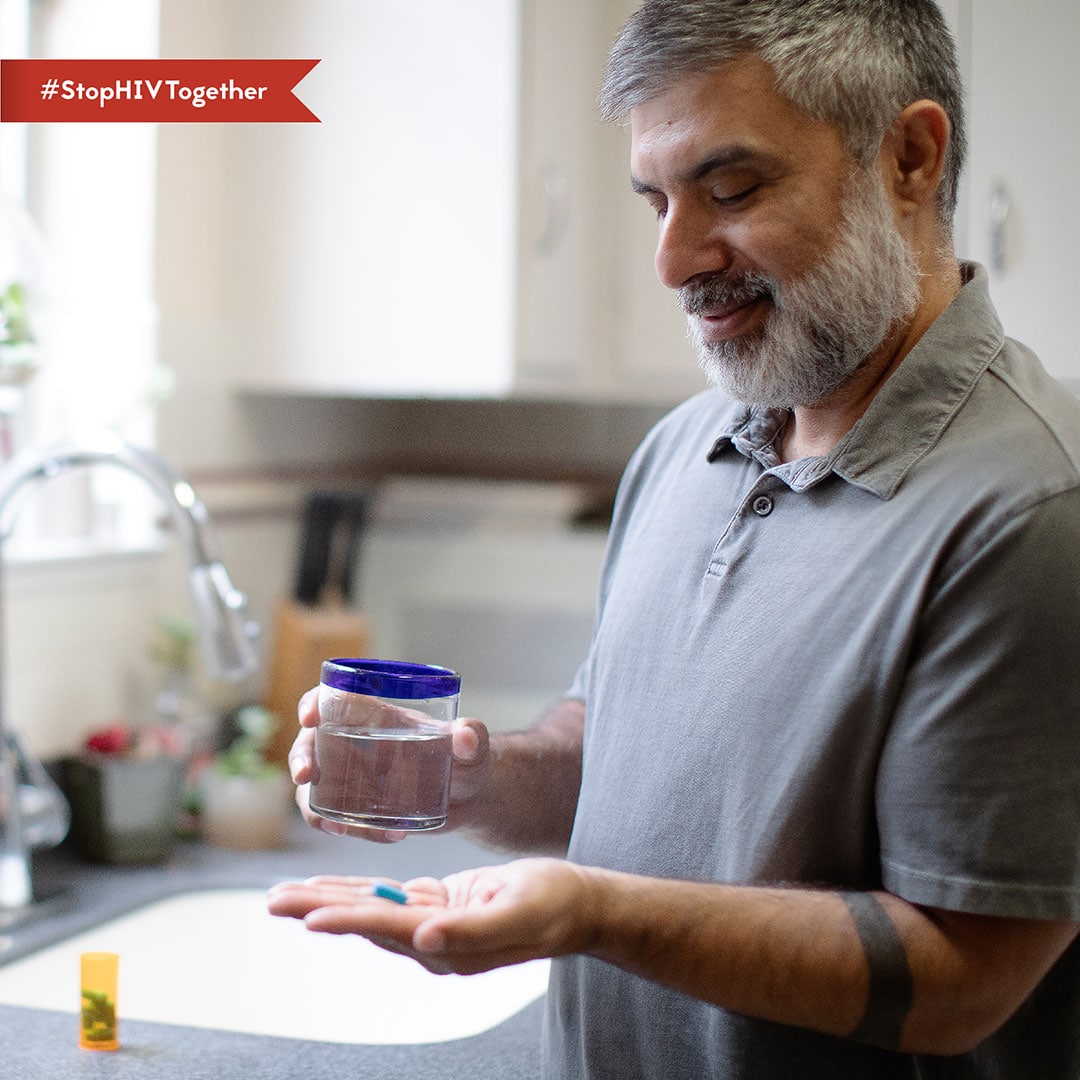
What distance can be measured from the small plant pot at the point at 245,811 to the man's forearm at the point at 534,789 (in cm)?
70

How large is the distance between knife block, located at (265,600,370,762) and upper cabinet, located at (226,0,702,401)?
335mm

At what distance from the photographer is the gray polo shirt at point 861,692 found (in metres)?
0.76

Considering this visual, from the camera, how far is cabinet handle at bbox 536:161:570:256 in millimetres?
1915

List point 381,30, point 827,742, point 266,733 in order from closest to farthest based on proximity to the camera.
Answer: point 827,742
point 266,733
point 381,30

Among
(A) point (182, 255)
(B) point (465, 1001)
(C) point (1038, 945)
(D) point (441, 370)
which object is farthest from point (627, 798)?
(A) point (182, 255)

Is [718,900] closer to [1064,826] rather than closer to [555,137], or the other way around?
[1064,826]

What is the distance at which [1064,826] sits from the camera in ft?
2.49

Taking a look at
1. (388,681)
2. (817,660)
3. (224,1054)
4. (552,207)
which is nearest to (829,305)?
(817,660)

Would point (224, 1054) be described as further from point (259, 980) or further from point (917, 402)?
point (917, 402)

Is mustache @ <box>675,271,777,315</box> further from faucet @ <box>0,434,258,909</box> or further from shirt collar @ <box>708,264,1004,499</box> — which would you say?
faucet @ <box>0,434,258,909</box>

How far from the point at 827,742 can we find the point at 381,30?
1442mm

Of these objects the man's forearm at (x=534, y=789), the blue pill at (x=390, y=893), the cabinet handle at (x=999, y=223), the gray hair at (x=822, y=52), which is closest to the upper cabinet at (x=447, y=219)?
the cabinet handle at (x=999, y=223)

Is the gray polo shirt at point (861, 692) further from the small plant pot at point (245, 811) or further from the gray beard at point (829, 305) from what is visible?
the small plant pot at point (245, 811)

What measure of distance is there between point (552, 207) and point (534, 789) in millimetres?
1061
